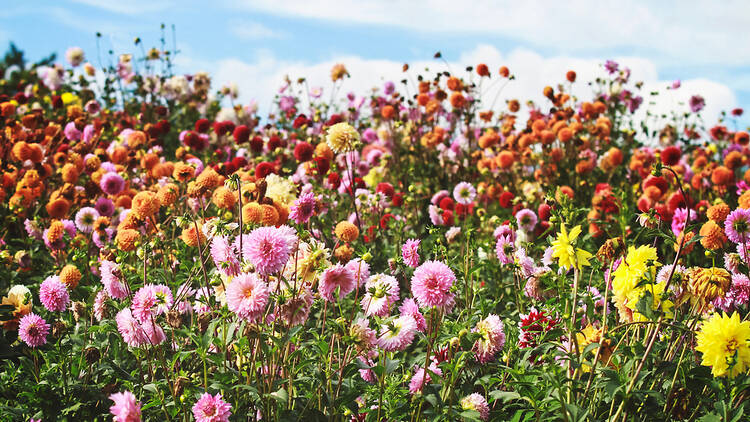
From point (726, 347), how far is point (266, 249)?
146 centimetres

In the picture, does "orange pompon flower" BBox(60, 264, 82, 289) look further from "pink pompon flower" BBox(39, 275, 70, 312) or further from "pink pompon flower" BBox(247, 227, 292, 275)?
"pink pompon flower" BBox(247, 227, 292, 275)

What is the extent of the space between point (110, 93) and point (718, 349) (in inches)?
341

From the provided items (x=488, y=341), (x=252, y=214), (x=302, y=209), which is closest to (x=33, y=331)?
(x=252, y=214)

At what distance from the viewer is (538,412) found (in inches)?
79.4

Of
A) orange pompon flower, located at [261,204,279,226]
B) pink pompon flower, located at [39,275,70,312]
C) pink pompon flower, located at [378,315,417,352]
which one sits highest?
orange pompon flower, located at [261,204,279,226]

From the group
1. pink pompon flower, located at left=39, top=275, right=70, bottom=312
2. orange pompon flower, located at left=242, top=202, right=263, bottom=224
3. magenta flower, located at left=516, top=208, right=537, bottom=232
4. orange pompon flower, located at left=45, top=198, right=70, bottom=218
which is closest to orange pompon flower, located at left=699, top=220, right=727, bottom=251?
magenta flower, located at left=516, top=208, right=537, bottom=232

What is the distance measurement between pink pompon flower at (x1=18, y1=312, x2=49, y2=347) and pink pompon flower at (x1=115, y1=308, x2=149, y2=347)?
73cm

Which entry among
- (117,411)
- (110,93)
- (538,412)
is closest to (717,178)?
(538,412)

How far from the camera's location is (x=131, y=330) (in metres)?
2.32

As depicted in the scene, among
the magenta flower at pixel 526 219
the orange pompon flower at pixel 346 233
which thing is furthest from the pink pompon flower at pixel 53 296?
the magenta flower at pixel 526 219

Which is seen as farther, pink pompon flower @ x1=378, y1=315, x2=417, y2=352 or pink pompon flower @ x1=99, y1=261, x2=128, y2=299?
pink pompon flower @ x1=99, y1=261, x2=128, y2=299

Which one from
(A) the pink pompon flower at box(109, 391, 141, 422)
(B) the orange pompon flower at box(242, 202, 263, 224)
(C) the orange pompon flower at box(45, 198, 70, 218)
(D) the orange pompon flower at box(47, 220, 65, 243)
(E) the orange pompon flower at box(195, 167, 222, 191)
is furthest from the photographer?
A: (C) the orange pompon flower at box(45, 198, 70, 218)

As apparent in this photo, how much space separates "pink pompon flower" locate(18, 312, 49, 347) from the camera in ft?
9.22

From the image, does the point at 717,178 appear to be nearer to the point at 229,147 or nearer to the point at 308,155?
the point at 308,155
